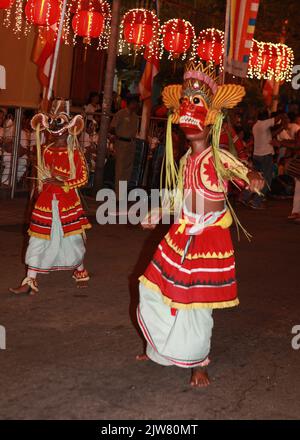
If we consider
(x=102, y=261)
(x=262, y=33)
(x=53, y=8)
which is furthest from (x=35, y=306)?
(x=262, y=33)

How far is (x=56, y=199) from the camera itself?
7.26 metres

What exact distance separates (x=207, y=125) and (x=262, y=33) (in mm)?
20596

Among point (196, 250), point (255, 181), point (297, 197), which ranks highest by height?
point (255, 181)

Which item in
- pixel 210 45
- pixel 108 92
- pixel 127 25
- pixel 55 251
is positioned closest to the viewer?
pixel 55 251

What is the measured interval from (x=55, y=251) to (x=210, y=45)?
12346 millimetres

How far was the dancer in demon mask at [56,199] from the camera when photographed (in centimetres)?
713

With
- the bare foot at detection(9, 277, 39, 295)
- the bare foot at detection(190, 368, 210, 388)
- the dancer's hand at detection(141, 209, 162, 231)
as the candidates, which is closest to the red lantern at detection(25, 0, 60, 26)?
the bare foot at detection(9, 277, 39, 295)

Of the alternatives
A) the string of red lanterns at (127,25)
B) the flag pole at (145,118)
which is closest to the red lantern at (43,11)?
the string of red lanterns at (127,25)

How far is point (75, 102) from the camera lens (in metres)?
21.4

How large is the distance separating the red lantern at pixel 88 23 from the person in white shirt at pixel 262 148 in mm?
3686

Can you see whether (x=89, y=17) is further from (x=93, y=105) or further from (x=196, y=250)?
(x=196, y=250)

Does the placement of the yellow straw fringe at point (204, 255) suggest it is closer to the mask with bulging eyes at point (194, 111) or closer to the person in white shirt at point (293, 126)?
the mask with bulging eyes at point (194, 111)


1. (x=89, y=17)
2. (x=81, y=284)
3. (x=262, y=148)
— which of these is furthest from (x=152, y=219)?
(x=262, y=148)

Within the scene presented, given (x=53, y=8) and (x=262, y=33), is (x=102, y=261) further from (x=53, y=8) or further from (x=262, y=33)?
(x=262, y=33)
